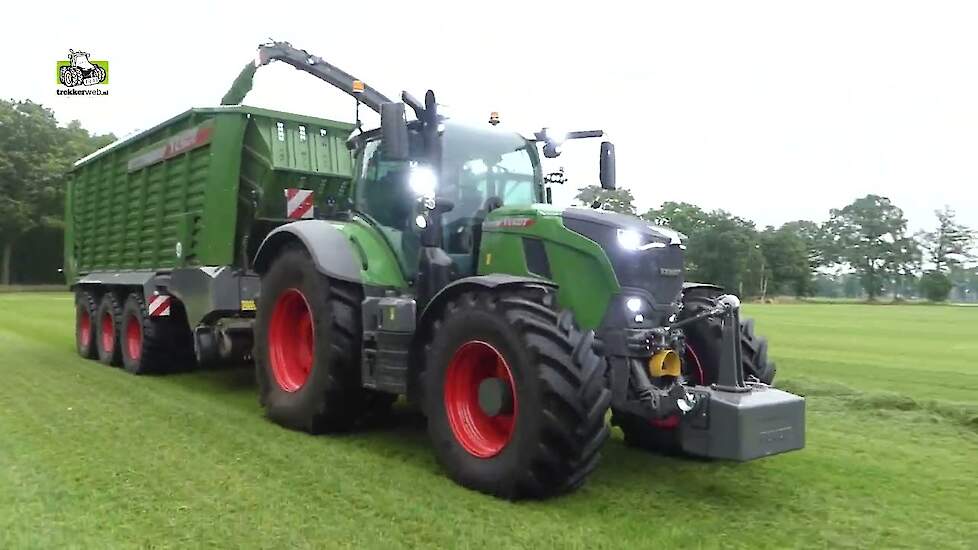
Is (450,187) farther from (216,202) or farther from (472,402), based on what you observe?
(216,202)

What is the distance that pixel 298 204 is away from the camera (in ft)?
28.4

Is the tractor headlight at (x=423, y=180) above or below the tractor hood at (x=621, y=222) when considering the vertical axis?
above

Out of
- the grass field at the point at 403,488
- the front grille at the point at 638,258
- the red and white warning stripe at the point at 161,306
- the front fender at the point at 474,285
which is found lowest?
the grass field at the point at 403,488

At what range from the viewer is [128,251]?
11.0 m

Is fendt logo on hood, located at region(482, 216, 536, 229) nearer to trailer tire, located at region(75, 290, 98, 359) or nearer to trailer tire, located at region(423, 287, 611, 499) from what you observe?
trailer tire, located at region(423, 287, 611, 499)

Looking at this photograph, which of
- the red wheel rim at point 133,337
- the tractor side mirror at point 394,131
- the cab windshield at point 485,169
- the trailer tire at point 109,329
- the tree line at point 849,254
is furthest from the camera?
the tree line at point 849,254

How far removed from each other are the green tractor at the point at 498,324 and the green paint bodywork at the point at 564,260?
0.01 meters

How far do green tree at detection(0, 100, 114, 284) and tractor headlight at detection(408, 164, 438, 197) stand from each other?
166 feet

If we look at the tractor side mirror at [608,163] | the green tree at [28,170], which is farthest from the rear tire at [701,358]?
the green tree at [28,170]

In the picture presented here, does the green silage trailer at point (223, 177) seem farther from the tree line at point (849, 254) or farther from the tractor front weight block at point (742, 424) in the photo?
the tree line at point (849, 254)

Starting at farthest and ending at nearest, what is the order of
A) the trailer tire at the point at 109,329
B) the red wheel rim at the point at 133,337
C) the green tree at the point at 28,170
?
the green tree at the point at 28,170, the trailer tire at the point at 109,329, the red wheel rim at the point at 133,337

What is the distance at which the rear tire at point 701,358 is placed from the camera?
18.4 ft

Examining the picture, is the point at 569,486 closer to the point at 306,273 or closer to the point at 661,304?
the point at 661,304

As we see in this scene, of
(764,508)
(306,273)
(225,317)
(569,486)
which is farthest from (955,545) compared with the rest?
(225,317)
